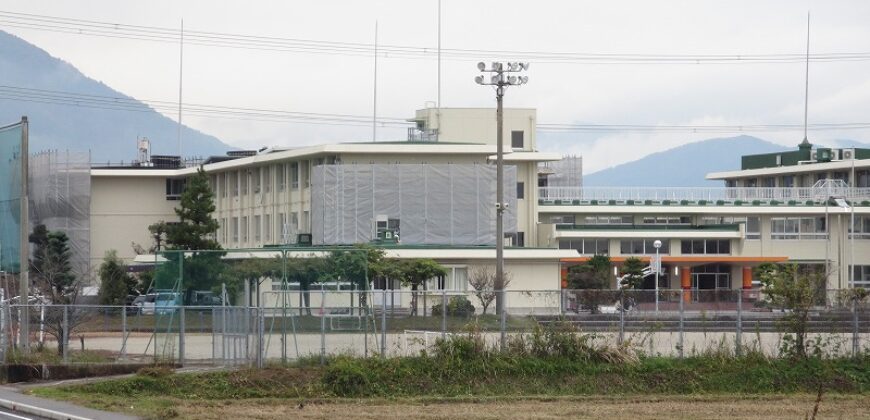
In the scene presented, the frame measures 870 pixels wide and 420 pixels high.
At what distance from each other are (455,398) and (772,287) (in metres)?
10.00

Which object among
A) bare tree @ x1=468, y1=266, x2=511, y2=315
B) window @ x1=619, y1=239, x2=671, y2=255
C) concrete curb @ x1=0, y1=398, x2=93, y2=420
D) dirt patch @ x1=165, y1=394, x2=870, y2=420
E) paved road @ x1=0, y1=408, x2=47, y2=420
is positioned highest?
window @ x1=619, y1=239, x2=671, y2=255

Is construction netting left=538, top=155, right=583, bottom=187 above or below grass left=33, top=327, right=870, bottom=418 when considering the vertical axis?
above

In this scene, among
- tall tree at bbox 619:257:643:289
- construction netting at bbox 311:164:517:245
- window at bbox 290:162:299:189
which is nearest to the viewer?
tall tree at bbox 619:257:643:289

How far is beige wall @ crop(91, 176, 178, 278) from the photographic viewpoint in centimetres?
8662

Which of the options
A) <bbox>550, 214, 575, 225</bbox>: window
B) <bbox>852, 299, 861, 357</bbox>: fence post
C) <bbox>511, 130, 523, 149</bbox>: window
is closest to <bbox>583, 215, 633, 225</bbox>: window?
<bbox>550, 214, 575, 225</bbox>: window

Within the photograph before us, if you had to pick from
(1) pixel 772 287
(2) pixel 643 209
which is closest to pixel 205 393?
(1) pixel 772 287

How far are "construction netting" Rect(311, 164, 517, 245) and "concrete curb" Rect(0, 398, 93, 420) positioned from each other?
43254 millimetres

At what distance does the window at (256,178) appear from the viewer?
80.6 metres

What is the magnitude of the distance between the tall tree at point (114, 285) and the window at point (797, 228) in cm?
3946

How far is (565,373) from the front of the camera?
3284cm

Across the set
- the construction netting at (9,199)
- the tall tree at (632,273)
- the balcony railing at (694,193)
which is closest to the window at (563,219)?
the balcony railing at (694,193)

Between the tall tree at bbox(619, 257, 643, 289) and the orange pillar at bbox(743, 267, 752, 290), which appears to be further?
the orange pillar at bbox(743, 267, 752, 290)

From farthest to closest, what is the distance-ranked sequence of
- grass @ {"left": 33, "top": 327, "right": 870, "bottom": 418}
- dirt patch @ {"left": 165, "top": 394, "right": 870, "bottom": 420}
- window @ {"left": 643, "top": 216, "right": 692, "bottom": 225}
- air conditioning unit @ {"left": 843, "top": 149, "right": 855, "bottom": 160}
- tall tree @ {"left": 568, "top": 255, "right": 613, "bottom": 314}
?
air conditioning unit @ {"left": 843, "top": 149, "right": 855, "bottom": 160}, window @ {"left": 643, "top": 216, "right": 692, "bottom": 225}, tall tree @ {"left": 568, "top": 255, "right": 613, "bottom": 314}, grass @ {"left": 33, "top": 327, "right": 870, "bottom": 418}, dirt patch @ {"left": 165, "top": 394, "right": 870, "bottom": 420}

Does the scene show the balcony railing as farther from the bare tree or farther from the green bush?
the green bush
